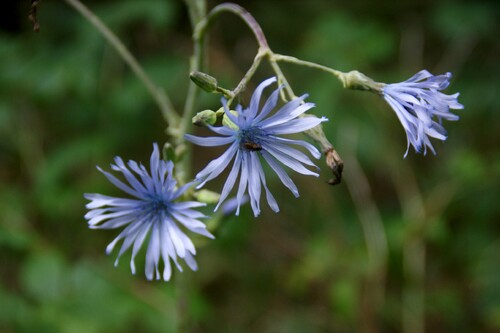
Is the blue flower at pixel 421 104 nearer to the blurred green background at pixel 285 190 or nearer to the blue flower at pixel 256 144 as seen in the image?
the blue flower at pixel 256 144

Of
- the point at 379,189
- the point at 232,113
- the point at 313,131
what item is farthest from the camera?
the point at 379,189

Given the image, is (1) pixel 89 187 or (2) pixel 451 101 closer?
(2) pixel 451 101

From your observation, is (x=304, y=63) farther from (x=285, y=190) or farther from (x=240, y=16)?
(x=285, y=190)

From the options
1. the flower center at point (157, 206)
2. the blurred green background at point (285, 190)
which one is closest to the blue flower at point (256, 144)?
the flower center at point (157, 206)

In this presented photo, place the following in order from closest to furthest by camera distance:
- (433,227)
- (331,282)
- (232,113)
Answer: (232,113) → (433,227) → (331,282)

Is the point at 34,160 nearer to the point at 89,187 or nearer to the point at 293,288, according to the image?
the point at 89,187

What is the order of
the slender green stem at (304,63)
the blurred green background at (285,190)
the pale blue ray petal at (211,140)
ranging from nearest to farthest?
the pale blue ray petal at (211,140) → the slender green stem at (304,63) → the blurred green background at (285,190)

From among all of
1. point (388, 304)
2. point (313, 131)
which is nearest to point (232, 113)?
point (313, 131)
